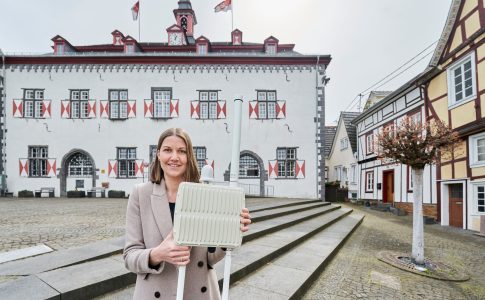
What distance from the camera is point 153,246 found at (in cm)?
144

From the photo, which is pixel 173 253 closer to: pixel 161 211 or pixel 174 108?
pixel 161 211

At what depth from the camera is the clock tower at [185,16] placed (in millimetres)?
23316

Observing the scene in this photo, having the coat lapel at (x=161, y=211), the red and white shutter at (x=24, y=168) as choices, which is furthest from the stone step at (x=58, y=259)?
the red and white shutter at (x=24, y=168)

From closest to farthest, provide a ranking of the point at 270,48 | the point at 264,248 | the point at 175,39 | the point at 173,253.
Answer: the point at 173,253, the point at 264,248, the point at 270,48, the point at 175,39

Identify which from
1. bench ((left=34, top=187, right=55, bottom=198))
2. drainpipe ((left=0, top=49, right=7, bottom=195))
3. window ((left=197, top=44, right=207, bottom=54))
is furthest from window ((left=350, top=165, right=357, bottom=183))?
drainpipe ((left=0, top=49, right=7, bottom=195))

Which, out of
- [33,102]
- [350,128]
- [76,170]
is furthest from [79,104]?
[350,128]

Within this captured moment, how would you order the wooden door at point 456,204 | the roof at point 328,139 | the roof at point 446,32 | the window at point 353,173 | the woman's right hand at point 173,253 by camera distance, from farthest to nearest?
1. the roof at point 328,139
2. the window at point 353,173
3. the roof at point 446,32
4. the wooden door at point 456,204
5. the woman's right hand at point 173,253

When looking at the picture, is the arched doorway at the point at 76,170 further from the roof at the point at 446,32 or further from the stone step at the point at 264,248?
the roof at the point at 446,32

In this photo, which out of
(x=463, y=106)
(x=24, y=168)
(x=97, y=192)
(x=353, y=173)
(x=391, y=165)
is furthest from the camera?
(x=353, y=173)

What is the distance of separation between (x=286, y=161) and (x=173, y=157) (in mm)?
14486

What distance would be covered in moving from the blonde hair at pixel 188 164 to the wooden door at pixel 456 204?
1135cm

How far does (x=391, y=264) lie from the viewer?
5258 mm

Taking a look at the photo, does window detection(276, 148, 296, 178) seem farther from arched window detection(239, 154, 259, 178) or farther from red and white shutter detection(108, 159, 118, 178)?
red and white shutter detection(108, 159, 118, 178)

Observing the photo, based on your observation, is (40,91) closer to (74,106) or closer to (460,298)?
(74,106)
